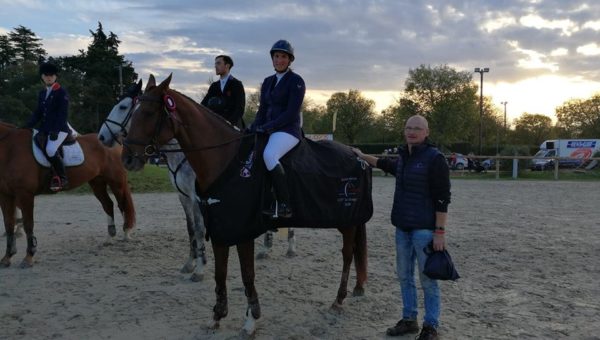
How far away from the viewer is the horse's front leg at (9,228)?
6953mm

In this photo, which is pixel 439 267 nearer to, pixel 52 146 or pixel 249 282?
pixel 249 282

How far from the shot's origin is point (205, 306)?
5340mm

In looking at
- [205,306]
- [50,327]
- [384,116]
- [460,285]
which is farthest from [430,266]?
[384,116]

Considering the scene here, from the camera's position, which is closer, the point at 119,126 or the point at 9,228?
the point at 119,126

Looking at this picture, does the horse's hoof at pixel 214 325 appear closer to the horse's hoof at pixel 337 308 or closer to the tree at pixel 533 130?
the horse's hoof at pixel 337 308

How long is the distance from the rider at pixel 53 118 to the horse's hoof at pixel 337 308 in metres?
5.06

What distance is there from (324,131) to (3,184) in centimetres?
5677

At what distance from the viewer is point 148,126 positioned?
4.29 meters

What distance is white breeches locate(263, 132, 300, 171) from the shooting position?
4.44m

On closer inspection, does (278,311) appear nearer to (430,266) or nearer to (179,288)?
(179,288)

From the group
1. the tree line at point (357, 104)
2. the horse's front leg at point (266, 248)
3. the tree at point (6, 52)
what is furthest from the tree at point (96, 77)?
the horse's front leg at point (266, 248)

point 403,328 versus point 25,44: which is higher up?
point 25,44

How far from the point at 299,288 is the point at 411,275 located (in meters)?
1.88

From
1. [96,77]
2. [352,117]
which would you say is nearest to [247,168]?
[96,77]
